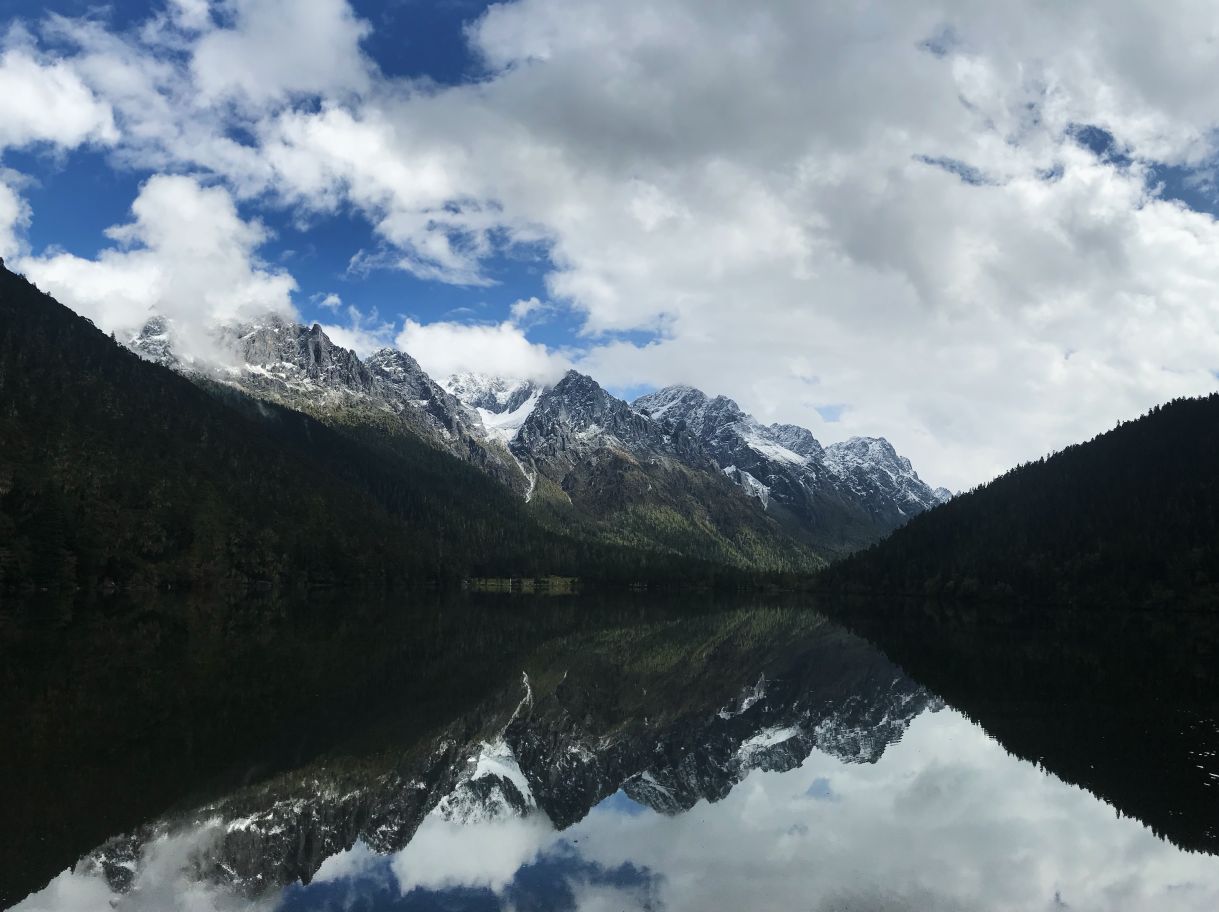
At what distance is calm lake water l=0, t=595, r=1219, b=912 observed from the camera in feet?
65.3

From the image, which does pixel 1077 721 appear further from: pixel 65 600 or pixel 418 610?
pixel 65 600

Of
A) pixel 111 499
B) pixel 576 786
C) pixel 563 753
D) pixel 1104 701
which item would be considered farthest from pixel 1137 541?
pixel 111 499

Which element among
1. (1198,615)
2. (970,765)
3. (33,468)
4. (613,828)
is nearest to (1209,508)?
(1198,615)

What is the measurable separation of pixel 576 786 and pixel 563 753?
5.21 metres

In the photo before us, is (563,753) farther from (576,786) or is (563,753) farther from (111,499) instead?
(111,499)

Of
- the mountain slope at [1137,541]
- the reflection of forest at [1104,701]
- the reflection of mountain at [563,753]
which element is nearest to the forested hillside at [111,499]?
the reflection of mountain at [563,753]

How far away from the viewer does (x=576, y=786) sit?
31.3 meters

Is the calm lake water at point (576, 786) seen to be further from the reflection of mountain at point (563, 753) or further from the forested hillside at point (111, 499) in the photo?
the forested hillside at point (111, 499)

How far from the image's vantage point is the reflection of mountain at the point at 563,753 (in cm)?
2255

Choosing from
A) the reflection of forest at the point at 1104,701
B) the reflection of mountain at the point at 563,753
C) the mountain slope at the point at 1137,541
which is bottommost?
the reflection of mountain at the point at 563,753

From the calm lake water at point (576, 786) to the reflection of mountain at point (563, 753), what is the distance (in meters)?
0.16

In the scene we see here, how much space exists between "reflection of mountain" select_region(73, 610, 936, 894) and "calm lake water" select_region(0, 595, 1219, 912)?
0.52 feet

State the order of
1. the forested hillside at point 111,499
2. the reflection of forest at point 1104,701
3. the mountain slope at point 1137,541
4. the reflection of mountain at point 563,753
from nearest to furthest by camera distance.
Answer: the reflection of mountain at point 563,753 → the reflection of forest at point 1104,701 → the forested hillside at point 111,499 → the mountain slope at point 1137,541

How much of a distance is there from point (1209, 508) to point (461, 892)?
195873mm
